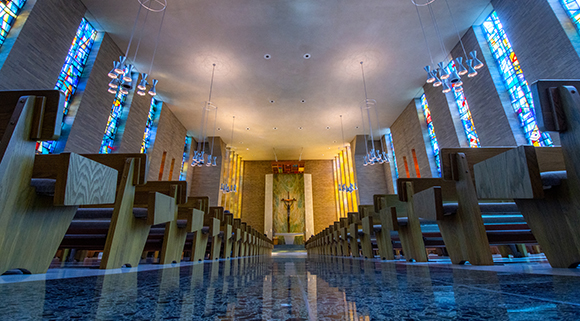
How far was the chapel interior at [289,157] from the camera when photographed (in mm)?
743

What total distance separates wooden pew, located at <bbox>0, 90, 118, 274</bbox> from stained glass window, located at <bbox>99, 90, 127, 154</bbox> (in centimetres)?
720

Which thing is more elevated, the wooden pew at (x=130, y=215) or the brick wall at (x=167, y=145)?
the brick wall at (x=167, y=145)

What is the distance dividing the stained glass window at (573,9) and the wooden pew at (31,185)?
23.8 feet

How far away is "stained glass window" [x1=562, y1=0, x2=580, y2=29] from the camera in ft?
15.8

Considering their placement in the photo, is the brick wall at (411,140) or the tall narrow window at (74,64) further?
the brick wall at (411,140)

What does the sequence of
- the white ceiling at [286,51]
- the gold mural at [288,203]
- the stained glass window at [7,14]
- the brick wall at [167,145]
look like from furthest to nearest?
the gold mural at [288,203], the brick wall at [167,145], the white ceiling at [286,51], the stained glass window at [7,14]

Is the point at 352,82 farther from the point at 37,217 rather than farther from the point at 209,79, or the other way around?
the point at 37,217

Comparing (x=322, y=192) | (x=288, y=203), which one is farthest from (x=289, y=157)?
(x=322, y=192)

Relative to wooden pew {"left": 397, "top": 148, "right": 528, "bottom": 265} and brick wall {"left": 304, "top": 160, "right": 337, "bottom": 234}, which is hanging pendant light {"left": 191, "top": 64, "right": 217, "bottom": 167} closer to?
wooden pew {"left": 397, "top": 148, "right": 528, "bottom": 265}

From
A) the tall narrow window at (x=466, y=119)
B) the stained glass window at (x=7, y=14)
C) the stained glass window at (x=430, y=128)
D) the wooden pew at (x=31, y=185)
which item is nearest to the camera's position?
Answer: the wooden pew at (x=31, y=185)

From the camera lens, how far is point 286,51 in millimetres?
7965

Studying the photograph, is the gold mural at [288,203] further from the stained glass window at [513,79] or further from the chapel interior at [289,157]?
the stained glass window at [513,79]

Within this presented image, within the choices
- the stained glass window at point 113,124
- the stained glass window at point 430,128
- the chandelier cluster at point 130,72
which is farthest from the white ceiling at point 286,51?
the stained glass window at point 113,124

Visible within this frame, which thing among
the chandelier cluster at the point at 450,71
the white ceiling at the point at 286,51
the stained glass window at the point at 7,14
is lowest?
the chandelier cluster at the point at 450,71
